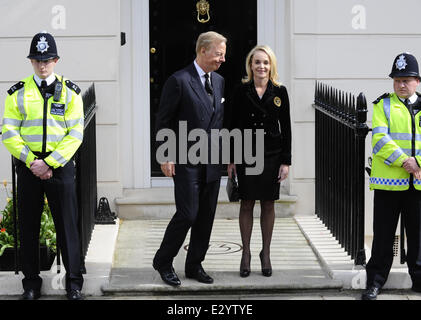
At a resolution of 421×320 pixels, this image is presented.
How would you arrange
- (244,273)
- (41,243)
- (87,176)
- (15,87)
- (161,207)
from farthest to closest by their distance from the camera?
(161,207) → (87,176) → (41,243) → (244,273) → (15,87)

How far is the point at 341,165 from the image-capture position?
7.54 m

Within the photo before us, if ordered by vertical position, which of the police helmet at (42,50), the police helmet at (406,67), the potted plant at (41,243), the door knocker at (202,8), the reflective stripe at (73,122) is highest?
the door knocker at (202,8)

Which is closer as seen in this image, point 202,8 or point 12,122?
point 12,122

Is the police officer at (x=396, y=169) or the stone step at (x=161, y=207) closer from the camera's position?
the police officer at (x=396, y=169)

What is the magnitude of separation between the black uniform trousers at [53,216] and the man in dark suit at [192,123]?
66 centimetres

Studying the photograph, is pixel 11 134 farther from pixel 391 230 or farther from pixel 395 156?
pixel 391 230

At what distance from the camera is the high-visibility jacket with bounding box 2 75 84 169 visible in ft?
20.2

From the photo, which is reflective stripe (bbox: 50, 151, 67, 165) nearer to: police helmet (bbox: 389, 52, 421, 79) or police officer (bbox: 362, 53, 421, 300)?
police officer (bbox: 362, 53, 421, 300)

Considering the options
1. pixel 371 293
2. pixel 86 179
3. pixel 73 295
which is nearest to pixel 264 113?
pixel 371 293

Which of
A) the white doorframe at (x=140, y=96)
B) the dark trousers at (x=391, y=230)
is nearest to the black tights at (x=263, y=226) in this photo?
the dark trousers at (x=391, y=230)

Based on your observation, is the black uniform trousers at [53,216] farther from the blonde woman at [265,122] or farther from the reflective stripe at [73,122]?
the blonde woman at [265,122]

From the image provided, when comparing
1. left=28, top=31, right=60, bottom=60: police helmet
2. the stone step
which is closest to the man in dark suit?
left=28, top=31, right=60, bottom=60: police helmet

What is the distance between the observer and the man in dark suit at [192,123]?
21.0 ft

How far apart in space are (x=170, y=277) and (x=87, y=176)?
1558 millimetres
